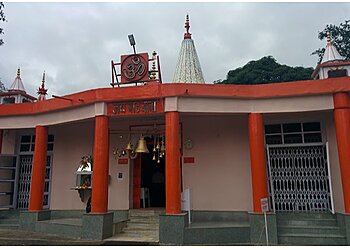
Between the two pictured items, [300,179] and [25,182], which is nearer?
[300,179]

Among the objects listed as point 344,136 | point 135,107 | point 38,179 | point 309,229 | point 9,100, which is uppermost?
point 9,100

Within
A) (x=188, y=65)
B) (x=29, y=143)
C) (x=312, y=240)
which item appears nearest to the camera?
(x=312, y=240)

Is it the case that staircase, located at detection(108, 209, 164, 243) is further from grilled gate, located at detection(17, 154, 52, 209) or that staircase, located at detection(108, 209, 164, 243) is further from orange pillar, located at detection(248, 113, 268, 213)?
grilled gate, located at detection(17, 154, 52, 209)

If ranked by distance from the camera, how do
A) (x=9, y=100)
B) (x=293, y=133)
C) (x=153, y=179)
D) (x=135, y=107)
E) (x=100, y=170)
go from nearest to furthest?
1. (x=100, y=170)
2. (x=135, y=107)
3. (x=293, y=133)
4. (x=153, y=179)
5. (x=9, y=100)

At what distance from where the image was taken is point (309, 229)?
8102 millimetres

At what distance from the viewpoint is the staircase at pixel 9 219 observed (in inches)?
405

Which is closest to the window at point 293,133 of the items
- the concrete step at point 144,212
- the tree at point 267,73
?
the concrete step at point 144,212

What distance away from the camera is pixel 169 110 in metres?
8.22

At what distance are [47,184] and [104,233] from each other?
4.59 metres

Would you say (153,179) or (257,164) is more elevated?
(257,164)

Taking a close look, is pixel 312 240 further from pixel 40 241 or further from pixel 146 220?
pixel 40 241

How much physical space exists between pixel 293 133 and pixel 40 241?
26.8 feet

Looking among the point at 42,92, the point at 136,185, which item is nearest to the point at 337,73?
the point at 136,185
